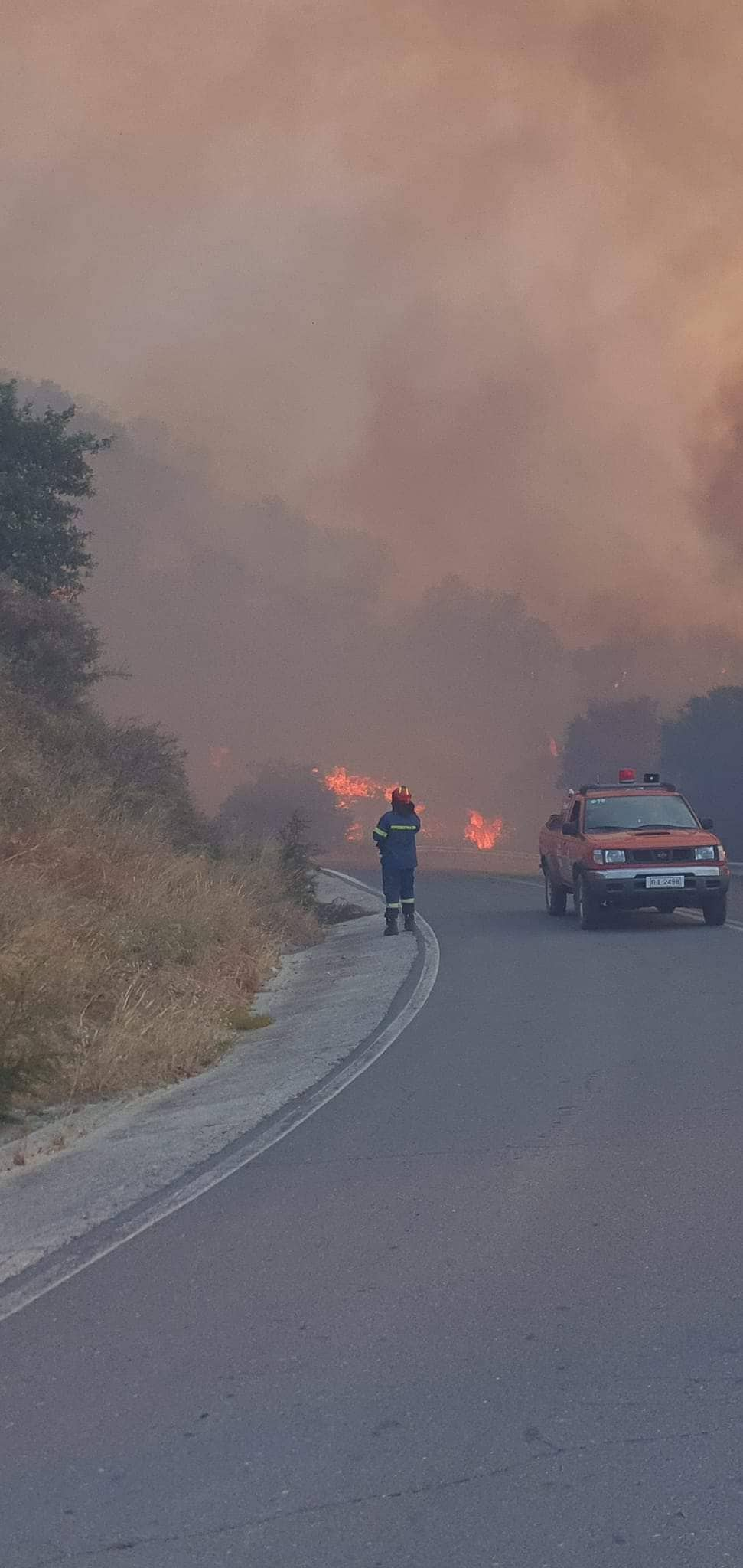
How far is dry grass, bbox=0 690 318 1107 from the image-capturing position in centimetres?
970

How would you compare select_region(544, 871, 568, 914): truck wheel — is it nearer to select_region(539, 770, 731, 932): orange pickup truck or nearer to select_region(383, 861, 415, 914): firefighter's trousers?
select_region(539, 770, 731, 932): orange pickup truck

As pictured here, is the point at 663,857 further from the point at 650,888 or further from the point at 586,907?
the point at 586,907

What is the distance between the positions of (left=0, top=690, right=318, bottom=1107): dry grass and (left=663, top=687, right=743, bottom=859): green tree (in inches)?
2257

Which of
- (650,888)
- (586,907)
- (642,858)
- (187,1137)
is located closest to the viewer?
(187,1137)

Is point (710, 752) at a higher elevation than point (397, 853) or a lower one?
higher

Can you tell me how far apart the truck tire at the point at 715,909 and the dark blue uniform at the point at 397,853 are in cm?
373

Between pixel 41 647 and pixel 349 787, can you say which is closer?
pixel 41 647

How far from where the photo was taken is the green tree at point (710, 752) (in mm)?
76000

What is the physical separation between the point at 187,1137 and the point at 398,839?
11.3 meters

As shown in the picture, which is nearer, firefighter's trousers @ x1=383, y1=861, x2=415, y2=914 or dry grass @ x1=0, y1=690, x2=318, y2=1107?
dry grass @ x1=0, y1=690, x2=318, y2=1107

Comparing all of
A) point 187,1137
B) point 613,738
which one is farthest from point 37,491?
point 613,738

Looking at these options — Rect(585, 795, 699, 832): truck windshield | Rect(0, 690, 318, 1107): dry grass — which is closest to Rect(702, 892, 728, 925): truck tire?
Rect(585, 795, 699, 832): truck windshield

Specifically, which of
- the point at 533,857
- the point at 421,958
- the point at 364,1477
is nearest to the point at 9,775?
the point at 421,958

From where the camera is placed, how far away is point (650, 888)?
18469 millimetres
